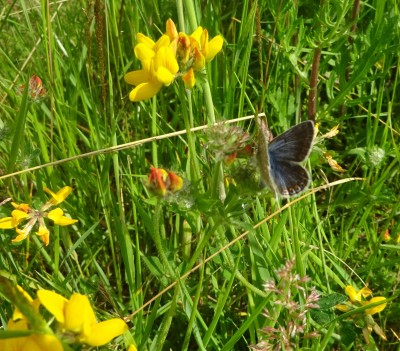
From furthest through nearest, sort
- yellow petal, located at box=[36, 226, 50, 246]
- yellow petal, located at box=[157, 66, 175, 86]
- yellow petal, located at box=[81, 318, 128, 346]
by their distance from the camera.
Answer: yellow petal, located at box=[36, 226, 50, 246], yellow petal, located at box=[157, 66, 175, 86], yellow petal, located at box=[81, 318, 128, 346]

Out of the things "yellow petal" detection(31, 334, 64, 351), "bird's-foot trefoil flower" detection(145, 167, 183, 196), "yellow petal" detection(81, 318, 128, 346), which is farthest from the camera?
"bird's-foot trefoil flower" detection(145, 167, 183, 196)

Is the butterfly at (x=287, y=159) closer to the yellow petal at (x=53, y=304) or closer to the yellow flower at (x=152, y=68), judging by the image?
the yellow flower at (x=152, y=68)

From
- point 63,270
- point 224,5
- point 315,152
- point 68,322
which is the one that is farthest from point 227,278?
point 224,5

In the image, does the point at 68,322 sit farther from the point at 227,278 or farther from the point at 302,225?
the point at 302,225

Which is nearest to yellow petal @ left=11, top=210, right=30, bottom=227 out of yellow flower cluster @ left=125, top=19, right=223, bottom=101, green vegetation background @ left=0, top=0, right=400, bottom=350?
green vegetation background @ left=0, top=0, right=400, bottom=350

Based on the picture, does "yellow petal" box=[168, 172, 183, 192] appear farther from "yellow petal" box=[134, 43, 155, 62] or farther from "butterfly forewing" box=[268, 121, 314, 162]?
"yellow petal" box=[134, 43, 155, 62]

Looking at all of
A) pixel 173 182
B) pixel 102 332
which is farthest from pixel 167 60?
pixel 102 332

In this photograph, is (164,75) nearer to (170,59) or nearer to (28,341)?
(170,59)
